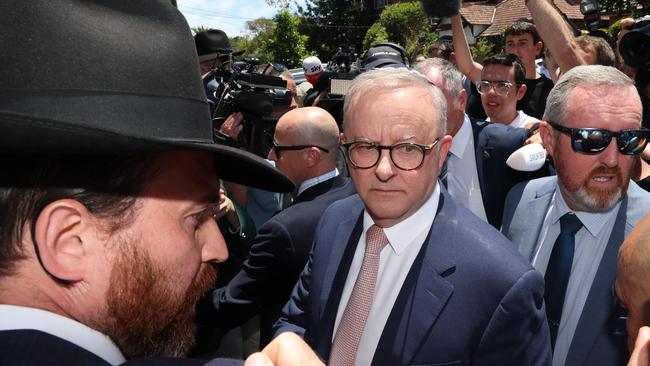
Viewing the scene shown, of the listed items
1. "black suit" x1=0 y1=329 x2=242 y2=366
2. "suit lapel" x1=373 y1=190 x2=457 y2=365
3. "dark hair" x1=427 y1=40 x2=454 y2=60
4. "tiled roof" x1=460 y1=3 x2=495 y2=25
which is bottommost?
"tiled roof" x1=460 y1=3 x2=495 y2=25

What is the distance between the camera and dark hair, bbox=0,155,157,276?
942 mm

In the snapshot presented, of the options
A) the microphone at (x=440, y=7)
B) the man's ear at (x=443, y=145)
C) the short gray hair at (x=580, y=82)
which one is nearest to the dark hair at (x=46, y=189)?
the man's ear at (x=443, y=145)

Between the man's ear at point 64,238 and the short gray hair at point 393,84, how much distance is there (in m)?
1.27

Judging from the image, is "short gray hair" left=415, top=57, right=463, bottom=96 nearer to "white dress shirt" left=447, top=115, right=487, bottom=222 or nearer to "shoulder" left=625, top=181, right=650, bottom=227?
"white dress shirt" left=447, top=115, right=487, bottom=222

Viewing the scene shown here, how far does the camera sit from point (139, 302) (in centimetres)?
105

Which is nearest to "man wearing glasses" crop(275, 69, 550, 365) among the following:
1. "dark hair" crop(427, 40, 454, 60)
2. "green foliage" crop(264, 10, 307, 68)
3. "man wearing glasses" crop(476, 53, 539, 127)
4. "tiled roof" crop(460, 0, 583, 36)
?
"man wearing glasses" crop(476, 53, 539, 127)

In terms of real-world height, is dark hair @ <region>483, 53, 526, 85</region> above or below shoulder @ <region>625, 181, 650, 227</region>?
above

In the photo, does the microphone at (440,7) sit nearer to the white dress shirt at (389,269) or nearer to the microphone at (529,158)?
the microphone at (529,158)

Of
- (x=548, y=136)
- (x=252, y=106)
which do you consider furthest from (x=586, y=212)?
(x=252, y=106)

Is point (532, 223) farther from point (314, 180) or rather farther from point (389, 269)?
point (314, 180)

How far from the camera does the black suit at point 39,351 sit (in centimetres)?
82

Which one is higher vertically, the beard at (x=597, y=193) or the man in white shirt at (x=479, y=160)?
the beard at (x=597, y=193)

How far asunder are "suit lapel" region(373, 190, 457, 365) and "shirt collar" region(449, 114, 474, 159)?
1552 mm

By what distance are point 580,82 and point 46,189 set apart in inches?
81.3
